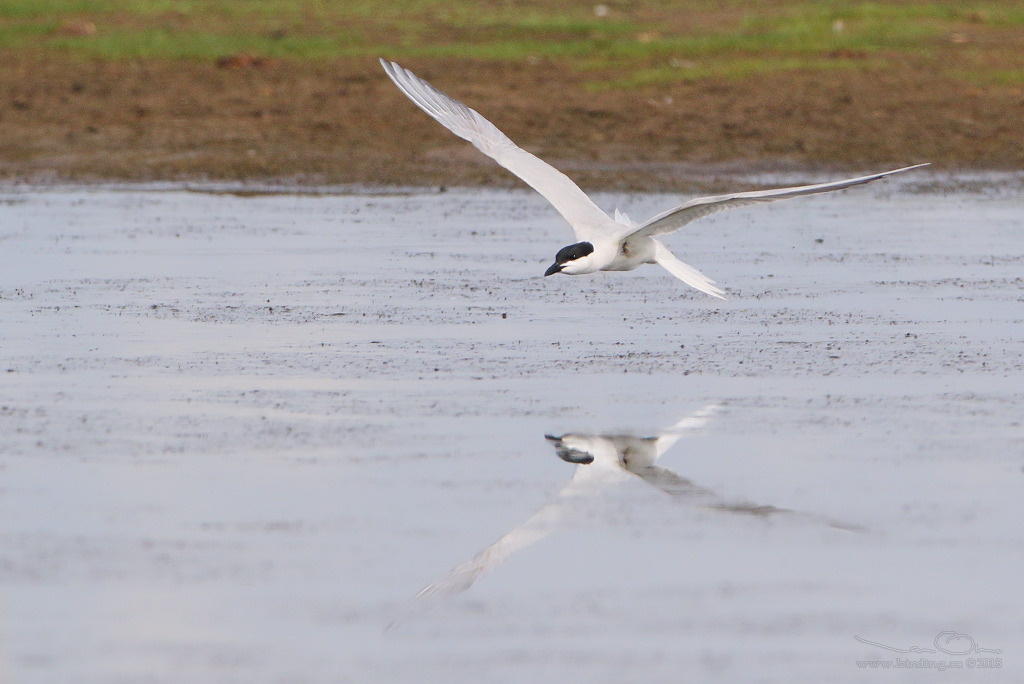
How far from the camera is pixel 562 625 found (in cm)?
471

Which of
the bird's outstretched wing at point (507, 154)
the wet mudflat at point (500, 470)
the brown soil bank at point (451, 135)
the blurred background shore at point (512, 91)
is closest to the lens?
the wet mudflat at point (500, 470)

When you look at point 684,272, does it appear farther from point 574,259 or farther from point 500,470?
point 500,470

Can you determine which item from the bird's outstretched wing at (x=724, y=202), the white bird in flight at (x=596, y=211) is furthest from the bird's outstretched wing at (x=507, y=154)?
the bird's outstretched wing at (x=724, y=202)

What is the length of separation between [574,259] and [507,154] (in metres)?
1.79

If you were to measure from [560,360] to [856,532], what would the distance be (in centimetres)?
291

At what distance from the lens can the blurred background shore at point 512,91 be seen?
1714cm

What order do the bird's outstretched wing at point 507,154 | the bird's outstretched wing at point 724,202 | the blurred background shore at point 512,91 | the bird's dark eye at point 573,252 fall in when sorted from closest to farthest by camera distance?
the bird's outstretched wing at point 724,202 → the bird's dark eye at point 573,252 → the bird's outstretched wing at point 507,154 → the blurred background shore at point 512,91

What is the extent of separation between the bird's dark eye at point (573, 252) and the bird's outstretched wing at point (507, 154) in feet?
2.11

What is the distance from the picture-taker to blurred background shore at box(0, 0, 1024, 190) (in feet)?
56.2

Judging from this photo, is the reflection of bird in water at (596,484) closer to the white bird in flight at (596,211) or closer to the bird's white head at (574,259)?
the white bird in flight at (596,211)

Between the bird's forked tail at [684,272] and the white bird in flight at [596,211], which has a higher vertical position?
the white bird in flight at [596,211]

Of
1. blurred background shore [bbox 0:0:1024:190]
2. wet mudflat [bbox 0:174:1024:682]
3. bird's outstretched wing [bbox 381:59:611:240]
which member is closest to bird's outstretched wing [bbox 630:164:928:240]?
wet mudflat [bbox 0:174:1024:682]

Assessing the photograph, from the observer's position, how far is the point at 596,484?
606cm

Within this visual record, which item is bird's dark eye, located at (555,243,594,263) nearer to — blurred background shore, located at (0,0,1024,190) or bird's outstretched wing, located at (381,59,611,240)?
bird's outstretched wing, located at (381,59,611,240)
